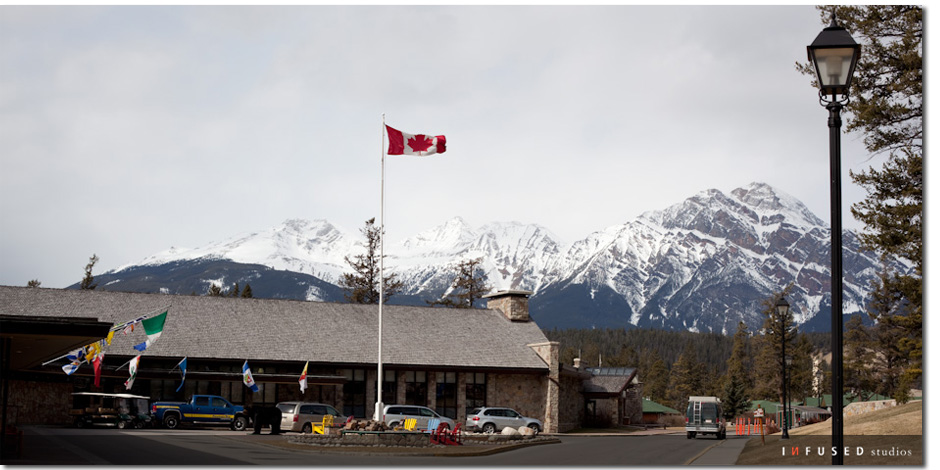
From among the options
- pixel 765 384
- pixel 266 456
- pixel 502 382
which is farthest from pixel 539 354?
pixel 765 384

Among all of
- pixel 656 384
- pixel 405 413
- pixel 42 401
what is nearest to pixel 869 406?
pixel 405 413

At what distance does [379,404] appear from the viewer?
112ft

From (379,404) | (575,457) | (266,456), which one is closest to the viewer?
(266,456)

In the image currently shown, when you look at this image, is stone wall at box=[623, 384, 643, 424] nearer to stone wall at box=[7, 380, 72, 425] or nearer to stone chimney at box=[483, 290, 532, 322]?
stone chimney at box=[483, 290, 532, 322]

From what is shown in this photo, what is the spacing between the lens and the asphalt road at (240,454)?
22484 millimetres

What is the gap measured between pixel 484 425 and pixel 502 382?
7646mm

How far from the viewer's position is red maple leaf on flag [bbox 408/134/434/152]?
35.3 metres

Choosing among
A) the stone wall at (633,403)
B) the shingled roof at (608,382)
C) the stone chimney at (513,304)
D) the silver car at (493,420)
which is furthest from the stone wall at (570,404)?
the silver car at (493,420)

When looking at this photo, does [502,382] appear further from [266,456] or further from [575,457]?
[266,456]

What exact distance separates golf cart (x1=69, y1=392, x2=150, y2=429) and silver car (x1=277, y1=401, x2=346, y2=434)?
219 inches

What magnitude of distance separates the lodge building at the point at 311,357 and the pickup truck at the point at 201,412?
104 inches

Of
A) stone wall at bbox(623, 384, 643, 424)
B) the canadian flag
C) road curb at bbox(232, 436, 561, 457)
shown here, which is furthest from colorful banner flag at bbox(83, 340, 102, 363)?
stone wall at bbox(623, 384, 643, 424)

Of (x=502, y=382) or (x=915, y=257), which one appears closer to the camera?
(x=915, y=257)

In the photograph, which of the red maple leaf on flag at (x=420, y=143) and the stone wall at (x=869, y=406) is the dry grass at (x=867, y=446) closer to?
the stone wall at (x=869, y=406)
